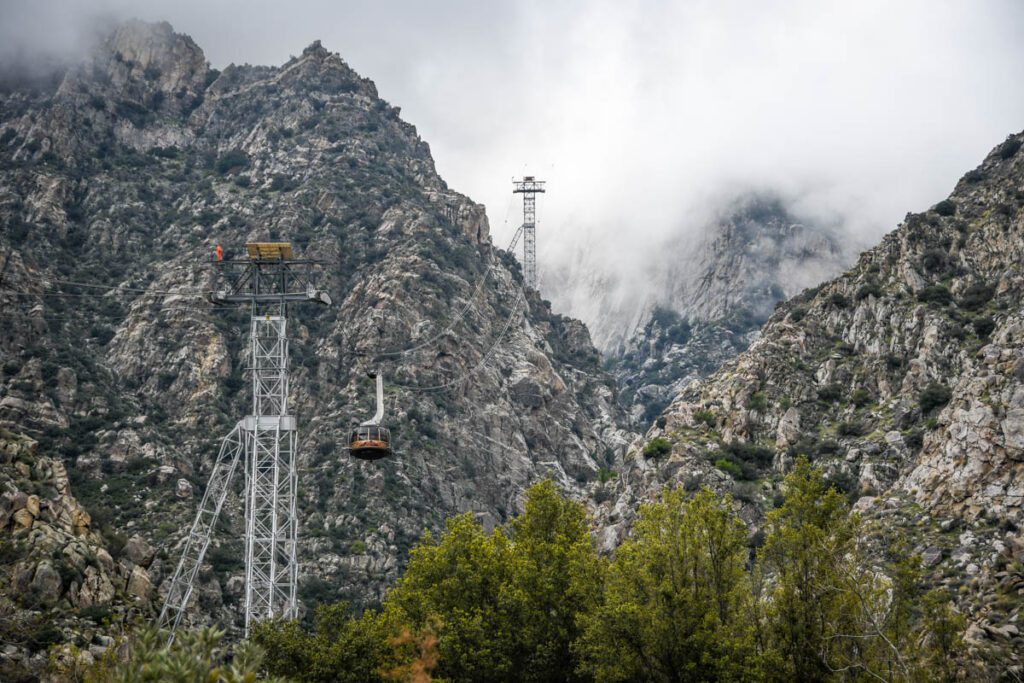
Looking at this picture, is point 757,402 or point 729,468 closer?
point 729,468

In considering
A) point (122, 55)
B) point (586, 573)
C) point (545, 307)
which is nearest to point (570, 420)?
point (545, 307)

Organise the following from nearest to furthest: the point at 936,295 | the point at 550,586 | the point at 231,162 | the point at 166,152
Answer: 1. the point at 550,586
2. the point at 936,295
3. the point at 231,162
4. the point at 166,152

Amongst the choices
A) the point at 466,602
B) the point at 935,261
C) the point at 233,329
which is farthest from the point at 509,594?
the point at 233,329

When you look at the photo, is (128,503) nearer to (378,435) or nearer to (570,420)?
(378,435)

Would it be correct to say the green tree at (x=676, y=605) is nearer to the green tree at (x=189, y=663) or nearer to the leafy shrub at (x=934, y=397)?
the green tree at (x=189, y=663)

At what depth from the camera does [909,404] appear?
4906 cm

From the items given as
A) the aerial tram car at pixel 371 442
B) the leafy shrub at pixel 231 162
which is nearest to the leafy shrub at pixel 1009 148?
the aerial tram car at pixel 371 442

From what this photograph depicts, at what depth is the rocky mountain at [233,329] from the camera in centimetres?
6297

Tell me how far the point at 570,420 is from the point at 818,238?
2752 inches

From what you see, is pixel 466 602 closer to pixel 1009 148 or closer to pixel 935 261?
pixel 935 261

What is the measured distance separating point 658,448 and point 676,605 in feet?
92.2

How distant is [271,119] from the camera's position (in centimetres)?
11519

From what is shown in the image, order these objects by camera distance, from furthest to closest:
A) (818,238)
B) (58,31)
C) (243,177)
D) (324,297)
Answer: (818,238), (58,31), (243,177), (324,297)

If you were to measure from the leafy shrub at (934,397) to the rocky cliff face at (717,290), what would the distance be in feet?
255
